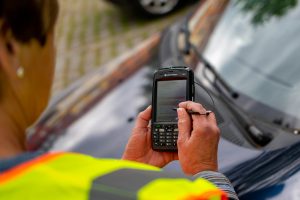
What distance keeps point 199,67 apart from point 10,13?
1694 mm

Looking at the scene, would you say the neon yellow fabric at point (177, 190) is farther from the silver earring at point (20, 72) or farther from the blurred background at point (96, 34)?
the blurred background at point (96, 34)

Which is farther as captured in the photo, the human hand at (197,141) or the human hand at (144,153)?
the human hand at (144,153)

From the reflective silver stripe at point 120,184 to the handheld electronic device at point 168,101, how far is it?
502 mm

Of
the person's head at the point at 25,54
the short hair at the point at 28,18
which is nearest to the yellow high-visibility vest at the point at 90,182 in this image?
the person's head at the point at 25,54

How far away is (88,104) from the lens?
115 inches

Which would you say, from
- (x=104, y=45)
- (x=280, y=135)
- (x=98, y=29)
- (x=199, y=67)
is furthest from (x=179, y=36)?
(x=98, y=29)

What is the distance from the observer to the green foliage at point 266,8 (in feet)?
8.46

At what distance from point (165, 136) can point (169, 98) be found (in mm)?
157

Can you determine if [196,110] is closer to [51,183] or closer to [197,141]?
[197,141]

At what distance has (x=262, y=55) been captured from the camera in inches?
99.6

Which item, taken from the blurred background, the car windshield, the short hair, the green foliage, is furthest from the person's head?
the blurred background

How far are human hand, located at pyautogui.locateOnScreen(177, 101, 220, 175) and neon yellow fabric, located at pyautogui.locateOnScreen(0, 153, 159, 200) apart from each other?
0.39m

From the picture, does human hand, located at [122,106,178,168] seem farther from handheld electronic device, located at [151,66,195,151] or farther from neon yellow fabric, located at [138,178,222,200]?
neon yellow fabric, located at [138,178,222,200]

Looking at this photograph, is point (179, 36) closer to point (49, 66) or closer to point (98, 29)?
point (49, 66)
